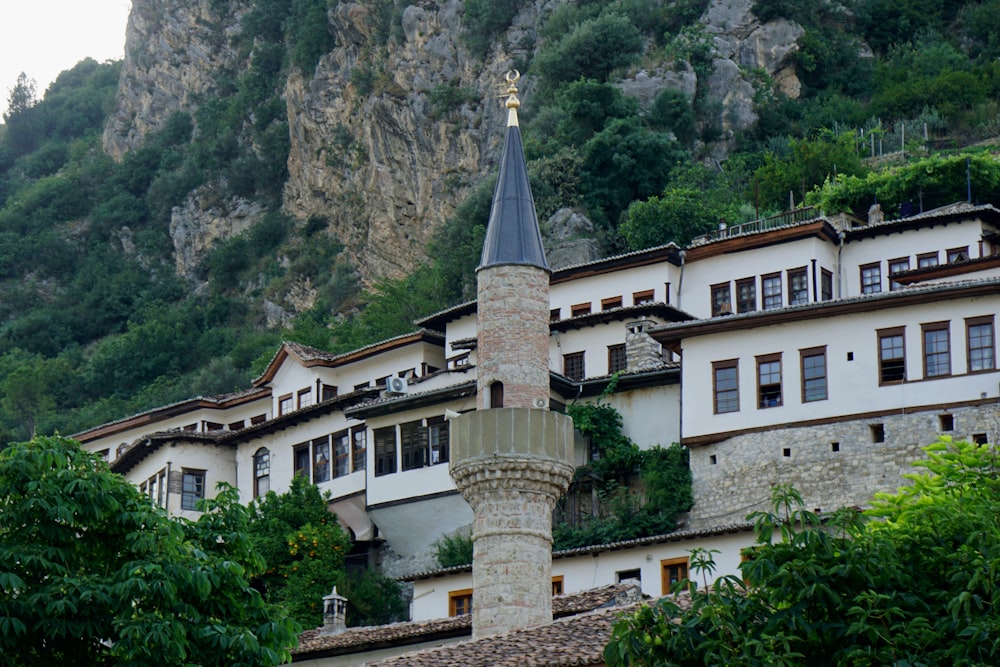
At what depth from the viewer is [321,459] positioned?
53.5m

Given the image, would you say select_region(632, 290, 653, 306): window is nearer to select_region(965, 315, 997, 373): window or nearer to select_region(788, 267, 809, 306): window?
select_region(788, 267, 809, 306): window

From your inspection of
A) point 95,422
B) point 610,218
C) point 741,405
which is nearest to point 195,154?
point 95,422

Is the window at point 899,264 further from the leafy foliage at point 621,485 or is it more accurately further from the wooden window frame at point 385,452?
the wooden window frame at point 385,452

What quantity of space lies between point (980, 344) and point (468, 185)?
4218cm

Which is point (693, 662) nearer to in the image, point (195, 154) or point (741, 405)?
point (741, 405)

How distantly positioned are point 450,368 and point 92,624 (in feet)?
92.1

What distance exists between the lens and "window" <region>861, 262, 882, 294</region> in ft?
173

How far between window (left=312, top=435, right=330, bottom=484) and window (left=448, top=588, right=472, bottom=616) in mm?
10927

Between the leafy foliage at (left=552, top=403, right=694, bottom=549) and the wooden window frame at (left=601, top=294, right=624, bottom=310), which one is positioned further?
the wooden window frame at (left=601, top=294, right=624, bottom=310)

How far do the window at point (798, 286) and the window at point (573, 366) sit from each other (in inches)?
232

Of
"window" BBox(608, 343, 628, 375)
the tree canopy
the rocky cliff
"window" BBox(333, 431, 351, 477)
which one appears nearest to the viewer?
the tree canopy

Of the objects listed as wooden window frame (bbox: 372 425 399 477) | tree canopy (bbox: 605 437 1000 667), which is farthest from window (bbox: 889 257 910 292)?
tree canopy (bbox: 605 437 1000 667)

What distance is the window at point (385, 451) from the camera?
50.2 meters

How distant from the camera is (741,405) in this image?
148 feet
